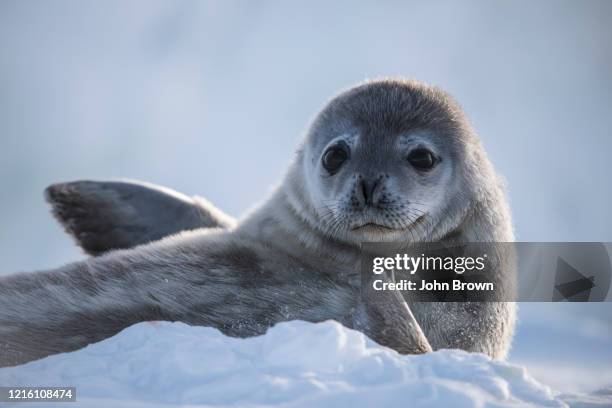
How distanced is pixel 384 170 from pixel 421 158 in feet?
0.94

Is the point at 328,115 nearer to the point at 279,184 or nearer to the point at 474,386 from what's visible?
the point at 279,184

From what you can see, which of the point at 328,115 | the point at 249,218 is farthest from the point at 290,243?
the point at 328,115

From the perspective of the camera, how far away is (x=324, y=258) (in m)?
4.56

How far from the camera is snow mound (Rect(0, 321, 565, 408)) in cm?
309

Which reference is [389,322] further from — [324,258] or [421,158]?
[421,158]

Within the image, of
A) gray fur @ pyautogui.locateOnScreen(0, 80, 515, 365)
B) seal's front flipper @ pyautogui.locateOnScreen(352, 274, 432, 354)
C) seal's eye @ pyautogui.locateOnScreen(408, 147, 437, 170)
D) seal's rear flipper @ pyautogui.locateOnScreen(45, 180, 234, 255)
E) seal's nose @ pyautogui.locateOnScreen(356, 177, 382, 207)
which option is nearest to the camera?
seal's front flipper @ pyautogui.locateOnScreen(352, 274, 432, 354)

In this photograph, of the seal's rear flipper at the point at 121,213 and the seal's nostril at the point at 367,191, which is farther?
the seal's rear flipper at the point at 121,213

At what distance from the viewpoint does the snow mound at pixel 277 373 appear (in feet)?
10.1

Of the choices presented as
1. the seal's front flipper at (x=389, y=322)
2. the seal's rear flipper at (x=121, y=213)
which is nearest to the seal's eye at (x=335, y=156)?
the seal's front flipper at (x=389, y=322)

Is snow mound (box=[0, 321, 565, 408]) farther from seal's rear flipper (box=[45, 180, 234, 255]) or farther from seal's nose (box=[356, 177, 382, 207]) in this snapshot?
seal's rear flipper (box=[45, 180, 234, 255])

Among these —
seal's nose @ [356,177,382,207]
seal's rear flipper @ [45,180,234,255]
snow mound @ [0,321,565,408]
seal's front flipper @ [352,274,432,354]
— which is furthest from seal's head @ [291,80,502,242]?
seal's rear flipper @ [45,180,234,255]

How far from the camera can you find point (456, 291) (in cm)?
446

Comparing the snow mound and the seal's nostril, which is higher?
the seal's nostril

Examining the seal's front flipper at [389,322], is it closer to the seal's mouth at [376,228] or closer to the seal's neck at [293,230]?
the seal's mouth at [376,228]
